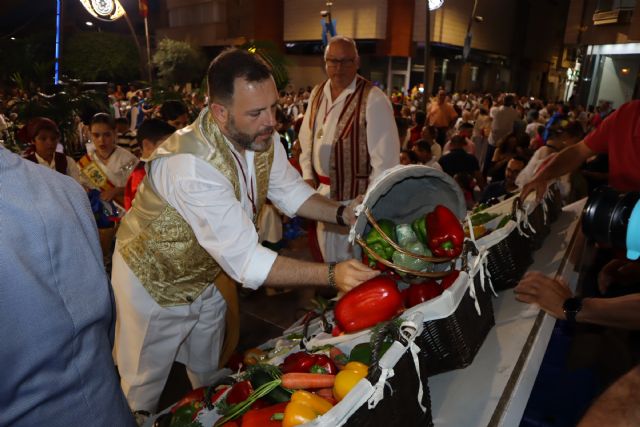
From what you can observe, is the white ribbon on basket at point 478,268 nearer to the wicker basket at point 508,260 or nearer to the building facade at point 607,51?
the wicker basket at point 508,260

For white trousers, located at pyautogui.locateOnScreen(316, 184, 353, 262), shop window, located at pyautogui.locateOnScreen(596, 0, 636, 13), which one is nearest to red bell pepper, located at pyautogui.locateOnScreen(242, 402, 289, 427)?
white trousers, located at pyautogui.locateOnScreen(316, 184, 353, 262)

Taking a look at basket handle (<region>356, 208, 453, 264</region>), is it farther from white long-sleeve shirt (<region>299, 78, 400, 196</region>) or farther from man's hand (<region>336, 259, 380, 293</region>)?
white long-sleeve shirt (<region>299, 78, 400, 196</region>)

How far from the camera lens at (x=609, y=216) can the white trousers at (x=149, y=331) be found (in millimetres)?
1845

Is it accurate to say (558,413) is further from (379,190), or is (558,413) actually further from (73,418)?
(73,418)

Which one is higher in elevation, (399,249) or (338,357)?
(399,249)

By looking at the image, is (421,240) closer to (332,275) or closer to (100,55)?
(332,275)

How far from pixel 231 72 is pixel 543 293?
5.35 feet

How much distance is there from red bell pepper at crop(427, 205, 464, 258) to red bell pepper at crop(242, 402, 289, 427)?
0.80 meters

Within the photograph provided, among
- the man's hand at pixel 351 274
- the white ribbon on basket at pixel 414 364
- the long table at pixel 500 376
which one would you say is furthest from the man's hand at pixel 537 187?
the white ribbon on basket at pixel 414 364

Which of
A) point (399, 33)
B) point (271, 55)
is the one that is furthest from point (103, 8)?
point (399, 33)

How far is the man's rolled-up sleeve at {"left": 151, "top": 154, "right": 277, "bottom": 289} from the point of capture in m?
1.85

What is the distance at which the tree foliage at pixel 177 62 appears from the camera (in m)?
22.9

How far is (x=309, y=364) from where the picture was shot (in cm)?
143

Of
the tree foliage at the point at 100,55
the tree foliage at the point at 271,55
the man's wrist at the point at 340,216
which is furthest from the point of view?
the tree foliage at the point at 100,55
